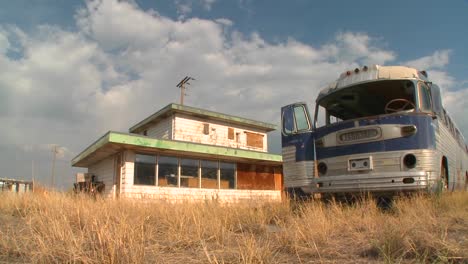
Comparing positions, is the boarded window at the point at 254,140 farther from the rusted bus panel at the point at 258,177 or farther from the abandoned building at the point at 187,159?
the rusted bus panel at the point at 258,177

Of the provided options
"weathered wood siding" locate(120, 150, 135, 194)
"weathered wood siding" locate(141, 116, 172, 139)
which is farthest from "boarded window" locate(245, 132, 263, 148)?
"weathered wood siding" locate(120, 150, 135, 194)

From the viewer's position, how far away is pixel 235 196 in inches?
717

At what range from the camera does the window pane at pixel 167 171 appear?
15.6 metres

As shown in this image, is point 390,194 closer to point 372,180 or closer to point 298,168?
point 372,180

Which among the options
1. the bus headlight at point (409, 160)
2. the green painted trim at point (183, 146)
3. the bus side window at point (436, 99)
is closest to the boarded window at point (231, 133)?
the green painted trim at point (183, 146)

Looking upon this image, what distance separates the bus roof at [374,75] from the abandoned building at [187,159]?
23.4 ft

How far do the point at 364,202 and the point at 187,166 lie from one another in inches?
454

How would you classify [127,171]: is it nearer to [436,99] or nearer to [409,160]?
[409,160]

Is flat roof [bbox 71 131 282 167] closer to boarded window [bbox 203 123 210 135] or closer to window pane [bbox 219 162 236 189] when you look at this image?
window pane [bbox 219 162 236 189]

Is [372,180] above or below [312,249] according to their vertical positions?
above

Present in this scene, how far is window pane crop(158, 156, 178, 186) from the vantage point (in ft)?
51.3

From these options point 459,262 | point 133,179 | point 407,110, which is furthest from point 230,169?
point 459,262

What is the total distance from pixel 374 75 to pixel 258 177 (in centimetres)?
1332

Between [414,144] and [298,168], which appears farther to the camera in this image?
[298,168]
